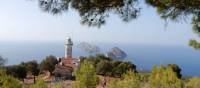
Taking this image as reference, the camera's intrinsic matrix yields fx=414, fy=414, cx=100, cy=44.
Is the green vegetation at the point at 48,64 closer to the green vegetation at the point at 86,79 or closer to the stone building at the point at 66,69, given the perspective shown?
the stone building at the point at 66,69

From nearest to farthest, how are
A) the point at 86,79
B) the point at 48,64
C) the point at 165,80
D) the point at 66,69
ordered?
1. the point at 86,79
2. the point at 165,80
3. the point at 66,69
4. the point at 48,64

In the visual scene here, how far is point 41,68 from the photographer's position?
23.3 m

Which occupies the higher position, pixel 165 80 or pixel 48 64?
pixel 165 80

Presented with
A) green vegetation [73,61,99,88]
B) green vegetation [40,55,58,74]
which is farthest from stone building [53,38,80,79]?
green vegetation [73,61,99,88]

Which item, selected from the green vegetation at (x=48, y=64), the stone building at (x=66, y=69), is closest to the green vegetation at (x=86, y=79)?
the stone building at (x=66, y=69)

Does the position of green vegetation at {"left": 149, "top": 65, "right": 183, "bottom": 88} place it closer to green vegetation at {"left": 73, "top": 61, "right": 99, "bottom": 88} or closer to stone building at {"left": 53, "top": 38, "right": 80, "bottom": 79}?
green vegetation at {"left": 73, "top": 61, "right": 99, "bottom": 88}

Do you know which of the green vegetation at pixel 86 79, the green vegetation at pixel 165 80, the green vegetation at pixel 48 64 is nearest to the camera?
the green vegetation at pixel 86 79

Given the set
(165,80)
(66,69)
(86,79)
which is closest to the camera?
(86,79)

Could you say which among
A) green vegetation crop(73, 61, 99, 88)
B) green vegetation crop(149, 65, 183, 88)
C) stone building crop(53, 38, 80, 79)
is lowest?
stone building crop(53, 38, 80, 79)

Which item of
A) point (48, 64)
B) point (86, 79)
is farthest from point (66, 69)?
point (86, 79)

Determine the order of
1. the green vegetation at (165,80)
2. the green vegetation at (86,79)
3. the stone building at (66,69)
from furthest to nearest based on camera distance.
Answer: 1. the stone building at (66,69)
2. the green vegetation at (165,80)
3. the green vegetation at (86,79)

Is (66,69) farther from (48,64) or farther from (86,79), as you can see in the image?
(86,79)

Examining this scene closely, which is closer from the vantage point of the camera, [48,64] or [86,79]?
[86,79]

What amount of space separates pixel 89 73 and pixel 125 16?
15.7ft
